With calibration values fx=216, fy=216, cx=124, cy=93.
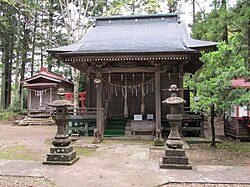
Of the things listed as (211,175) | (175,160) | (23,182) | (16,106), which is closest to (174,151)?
(175,160)

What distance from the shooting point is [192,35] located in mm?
13320

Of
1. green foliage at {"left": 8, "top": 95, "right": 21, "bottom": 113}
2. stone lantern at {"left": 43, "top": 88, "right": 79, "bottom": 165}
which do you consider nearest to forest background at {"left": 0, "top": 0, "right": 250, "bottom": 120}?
green foliage at {"left": 8, "top": 95, "right": 21, "bottom": 113}

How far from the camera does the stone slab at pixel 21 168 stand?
4568 mm

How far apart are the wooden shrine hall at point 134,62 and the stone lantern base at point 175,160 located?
2.59 meters

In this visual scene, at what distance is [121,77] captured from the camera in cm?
1040

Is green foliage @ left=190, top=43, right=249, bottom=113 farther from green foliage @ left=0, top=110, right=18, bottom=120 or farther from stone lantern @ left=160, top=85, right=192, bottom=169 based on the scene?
green foliage @ left=0, top=110, right=18, bottom=120

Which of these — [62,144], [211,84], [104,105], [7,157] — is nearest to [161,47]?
[211,84]

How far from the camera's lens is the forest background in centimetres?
625

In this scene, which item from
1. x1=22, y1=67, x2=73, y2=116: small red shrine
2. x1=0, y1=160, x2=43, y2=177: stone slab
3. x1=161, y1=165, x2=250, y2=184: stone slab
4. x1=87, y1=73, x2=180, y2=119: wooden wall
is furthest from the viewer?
x1=22, y1=67, x2=73, y2=116: small red shrine

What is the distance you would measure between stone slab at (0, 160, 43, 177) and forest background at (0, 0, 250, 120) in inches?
187

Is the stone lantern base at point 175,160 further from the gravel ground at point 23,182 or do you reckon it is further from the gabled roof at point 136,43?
the gabled roof at point 136,43

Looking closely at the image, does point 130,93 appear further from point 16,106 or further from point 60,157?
point 16,106

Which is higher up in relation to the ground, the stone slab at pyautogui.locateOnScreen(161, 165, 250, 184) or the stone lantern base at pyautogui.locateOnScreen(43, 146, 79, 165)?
the stone lantern base at pyautogui.locateOnScreen(43, 146, 79, 165)

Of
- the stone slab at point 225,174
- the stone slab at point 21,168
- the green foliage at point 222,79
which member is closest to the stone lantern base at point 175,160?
the stone slab at point 225,174
